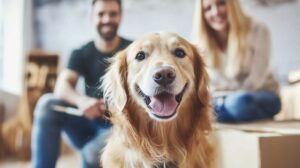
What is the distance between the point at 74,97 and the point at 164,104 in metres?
0.37

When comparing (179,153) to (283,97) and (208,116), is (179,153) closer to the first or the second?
(208,116)

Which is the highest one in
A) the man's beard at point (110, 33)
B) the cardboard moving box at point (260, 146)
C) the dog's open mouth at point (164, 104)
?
the man's beard at point (110, 33)

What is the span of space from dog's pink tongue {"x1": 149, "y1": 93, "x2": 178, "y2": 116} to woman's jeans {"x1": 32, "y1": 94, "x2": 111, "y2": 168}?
0.26 m

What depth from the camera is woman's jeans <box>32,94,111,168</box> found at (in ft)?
3.54

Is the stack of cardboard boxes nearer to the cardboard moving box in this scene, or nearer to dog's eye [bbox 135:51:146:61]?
the cardboard moving box

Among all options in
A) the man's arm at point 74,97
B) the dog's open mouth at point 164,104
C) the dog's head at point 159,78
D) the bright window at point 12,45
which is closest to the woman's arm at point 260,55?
the dog's head at point 159,78

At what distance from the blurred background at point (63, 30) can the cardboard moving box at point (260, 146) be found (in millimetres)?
274

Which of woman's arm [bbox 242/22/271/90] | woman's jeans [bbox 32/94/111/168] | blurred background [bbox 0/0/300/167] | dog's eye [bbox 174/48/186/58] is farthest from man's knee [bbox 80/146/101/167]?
woman's arm [bbox 242/22/271/90]

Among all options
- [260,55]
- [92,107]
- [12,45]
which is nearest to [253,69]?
[260,55]

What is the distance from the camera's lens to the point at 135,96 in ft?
3.02

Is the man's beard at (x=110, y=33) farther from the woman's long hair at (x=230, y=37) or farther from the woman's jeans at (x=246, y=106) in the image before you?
the woman's jeans at (x=246, y=106)

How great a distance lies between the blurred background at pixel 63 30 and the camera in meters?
1.17

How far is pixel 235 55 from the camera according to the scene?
3.81ft

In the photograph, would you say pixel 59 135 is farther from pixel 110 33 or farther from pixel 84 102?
pixel 110 33
